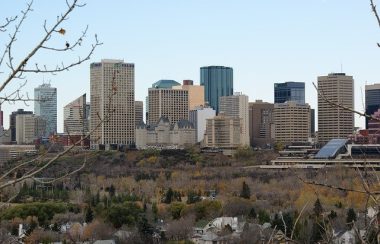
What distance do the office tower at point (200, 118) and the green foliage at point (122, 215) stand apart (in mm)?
63839

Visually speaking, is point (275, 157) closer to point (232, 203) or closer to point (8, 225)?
point (232, 203)

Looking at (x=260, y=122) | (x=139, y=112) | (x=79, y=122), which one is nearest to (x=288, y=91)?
(x=260, y=122)

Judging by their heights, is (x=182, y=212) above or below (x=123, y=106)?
below

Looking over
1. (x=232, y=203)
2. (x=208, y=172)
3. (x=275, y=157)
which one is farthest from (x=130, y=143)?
(x=232, y=203)

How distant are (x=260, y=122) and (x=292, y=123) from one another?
1464cm

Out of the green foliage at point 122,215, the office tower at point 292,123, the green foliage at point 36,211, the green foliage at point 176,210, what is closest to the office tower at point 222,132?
the office tower at point 292,123

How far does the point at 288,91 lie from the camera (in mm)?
102438

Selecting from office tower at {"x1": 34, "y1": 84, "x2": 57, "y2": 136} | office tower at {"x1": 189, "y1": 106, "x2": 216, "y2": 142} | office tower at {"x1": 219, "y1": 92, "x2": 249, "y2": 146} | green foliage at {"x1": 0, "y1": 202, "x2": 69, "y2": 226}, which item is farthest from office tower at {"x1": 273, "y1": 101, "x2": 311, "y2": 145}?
office tower at {"x1": 34, "y1": 84, "x2": 57, "y2": 136}

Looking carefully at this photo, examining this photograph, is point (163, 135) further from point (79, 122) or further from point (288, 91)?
point (79, 122)

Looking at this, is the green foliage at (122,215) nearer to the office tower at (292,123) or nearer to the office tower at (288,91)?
the office tower at (292,123)

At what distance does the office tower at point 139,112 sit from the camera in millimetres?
91062

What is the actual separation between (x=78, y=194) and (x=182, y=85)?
6913cm

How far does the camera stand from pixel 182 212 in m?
30.0

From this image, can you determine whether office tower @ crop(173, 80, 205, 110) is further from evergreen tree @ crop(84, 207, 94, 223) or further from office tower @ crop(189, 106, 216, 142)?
evergreen tree @ crop(84, 207, 94, 223)
